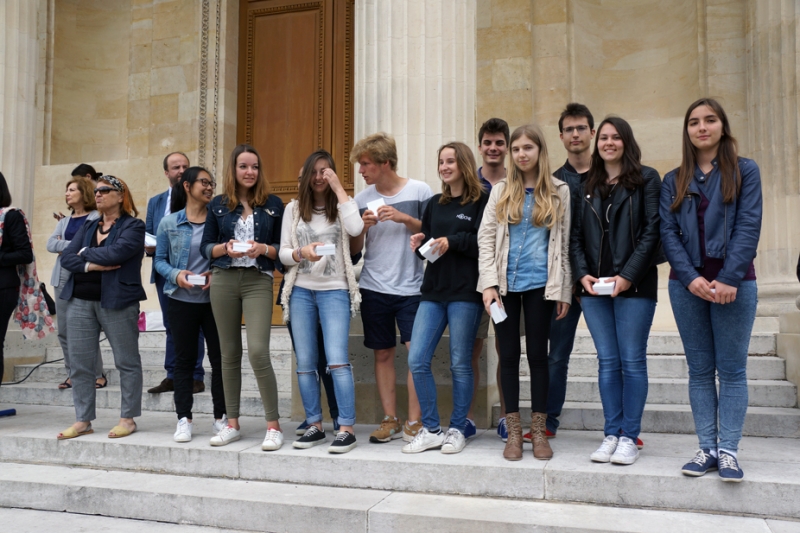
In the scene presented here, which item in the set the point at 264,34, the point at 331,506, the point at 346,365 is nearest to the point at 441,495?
the point at 331,506

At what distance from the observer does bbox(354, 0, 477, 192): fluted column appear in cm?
584

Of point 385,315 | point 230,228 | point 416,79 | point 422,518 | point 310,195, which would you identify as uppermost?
point 416,79

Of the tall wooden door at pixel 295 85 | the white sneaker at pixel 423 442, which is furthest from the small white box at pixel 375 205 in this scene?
the tall wooden door at pixel 295 85

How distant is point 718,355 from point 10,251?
5476 mm

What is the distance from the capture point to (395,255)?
16.9 feet

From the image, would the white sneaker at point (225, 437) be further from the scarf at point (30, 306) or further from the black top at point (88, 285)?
the scarf at point (30, 306)

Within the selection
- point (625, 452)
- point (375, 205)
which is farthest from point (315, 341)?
point (625, 452)

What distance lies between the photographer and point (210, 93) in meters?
10.3

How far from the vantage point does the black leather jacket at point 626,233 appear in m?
4.22

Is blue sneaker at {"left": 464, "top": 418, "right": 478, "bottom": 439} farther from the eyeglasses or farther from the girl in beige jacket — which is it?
the eyeglasses

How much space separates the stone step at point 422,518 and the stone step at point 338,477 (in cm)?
2

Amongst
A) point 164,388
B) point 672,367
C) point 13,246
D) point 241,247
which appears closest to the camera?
point 241,247

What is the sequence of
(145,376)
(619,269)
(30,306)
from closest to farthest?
(619,269)
(30,306)
(145,376)

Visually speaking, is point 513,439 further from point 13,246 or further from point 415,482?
point 13,246
